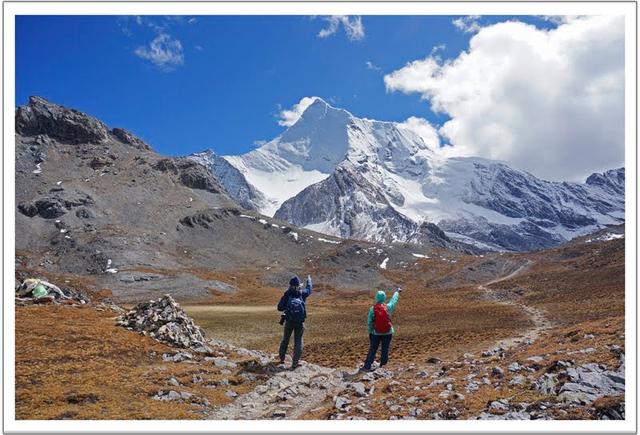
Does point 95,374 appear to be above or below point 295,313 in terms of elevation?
below

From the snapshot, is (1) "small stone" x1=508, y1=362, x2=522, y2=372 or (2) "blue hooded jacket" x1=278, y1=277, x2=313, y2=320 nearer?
(1) "small stone" x1=508, y1=362, x2=522, y2=372

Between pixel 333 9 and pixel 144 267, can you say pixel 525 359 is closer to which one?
pixel 333 9

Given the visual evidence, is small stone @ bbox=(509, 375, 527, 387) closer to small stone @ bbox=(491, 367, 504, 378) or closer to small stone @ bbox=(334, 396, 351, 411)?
small stone @ bbox=(491, 367, 504, 378)

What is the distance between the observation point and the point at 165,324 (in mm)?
24797

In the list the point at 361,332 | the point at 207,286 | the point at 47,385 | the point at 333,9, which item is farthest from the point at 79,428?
the point at 207,286

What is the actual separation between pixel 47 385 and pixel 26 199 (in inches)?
8297

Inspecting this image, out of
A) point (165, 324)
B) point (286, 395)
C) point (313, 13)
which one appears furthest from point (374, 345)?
point (313, 13)

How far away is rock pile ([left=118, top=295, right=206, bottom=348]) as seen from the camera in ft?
77.5

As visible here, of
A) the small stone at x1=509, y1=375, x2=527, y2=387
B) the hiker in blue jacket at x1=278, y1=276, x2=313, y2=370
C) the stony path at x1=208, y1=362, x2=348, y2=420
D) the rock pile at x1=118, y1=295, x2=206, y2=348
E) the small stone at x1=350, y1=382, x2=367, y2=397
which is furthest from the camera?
the rock pile at x1=118, y1=295, x2=206, y2=348

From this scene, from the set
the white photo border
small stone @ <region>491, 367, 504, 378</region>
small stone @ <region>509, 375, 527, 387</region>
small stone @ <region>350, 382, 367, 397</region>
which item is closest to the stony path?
small stone @ <region>350, 382, 367, 397</region>

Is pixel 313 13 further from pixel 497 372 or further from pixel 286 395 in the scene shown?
pixel 497 372

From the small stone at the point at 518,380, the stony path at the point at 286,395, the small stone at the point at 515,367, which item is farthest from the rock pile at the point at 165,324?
the small stone at the point at 518,380

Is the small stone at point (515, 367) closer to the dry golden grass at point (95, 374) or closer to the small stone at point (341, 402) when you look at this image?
the small stone at point (341, 402)

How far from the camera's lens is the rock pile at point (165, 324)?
77.5 feet
